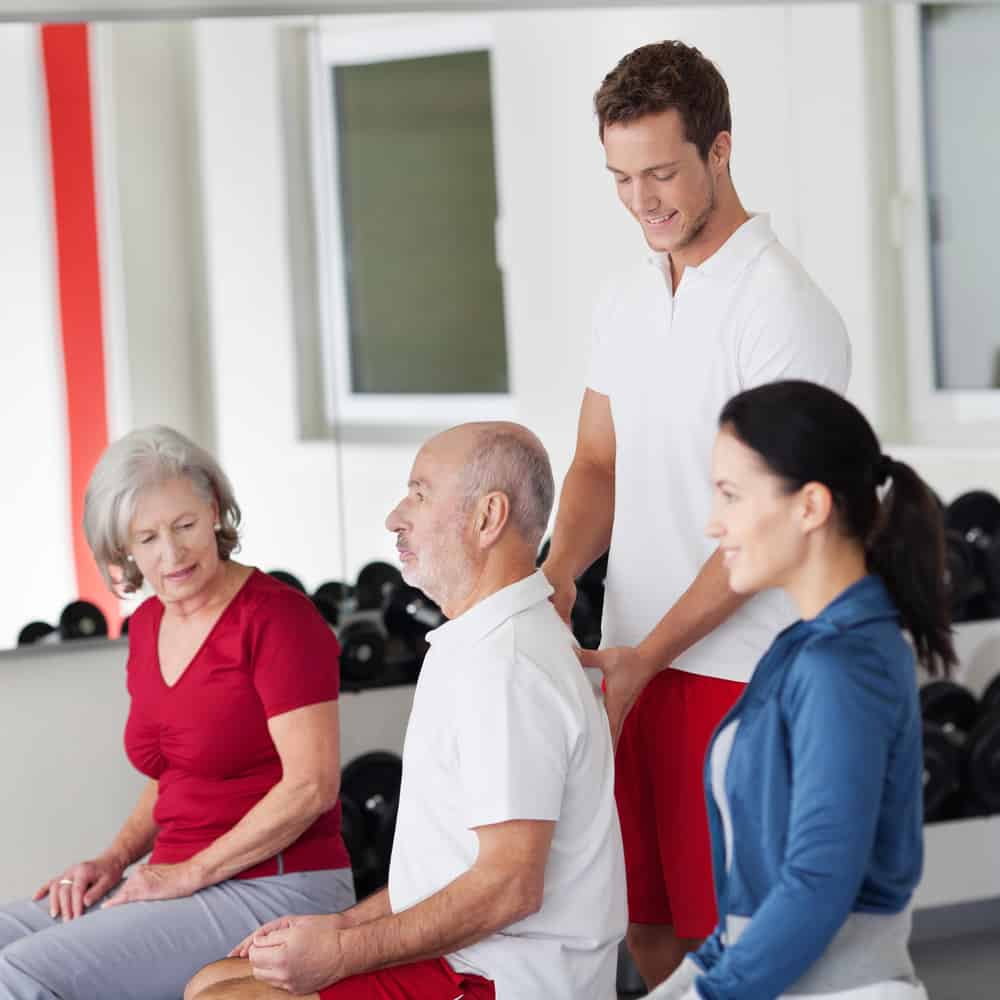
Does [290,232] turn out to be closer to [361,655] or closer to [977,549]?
[361,655]

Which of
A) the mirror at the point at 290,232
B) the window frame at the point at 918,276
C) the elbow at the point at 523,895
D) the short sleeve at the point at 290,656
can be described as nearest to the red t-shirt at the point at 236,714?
the short sleeve at the point at 290,656

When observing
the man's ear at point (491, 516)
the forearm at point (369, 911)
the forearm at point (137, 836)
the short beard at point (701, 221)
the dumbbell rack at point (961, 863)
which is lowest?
the dumbbell rack at point (961, 863)

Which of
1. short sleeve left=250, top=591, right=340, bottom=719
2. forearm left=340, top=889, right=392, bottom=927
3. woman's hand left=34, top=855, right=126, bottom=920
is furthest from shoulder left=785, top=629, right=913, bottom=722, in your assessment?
woman's hand left=34, top=855, right=126, bottom=920

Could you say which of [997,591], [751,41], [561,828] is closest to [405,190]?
[751,41]

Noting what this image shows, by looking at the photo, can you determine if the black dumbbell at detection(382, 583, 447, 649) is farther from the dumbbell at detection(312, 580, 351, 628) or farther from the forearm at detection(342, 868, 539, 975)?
the forearm at detection(342, 868, 539, 975)

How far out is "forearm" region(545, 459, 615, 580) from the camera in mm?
1763

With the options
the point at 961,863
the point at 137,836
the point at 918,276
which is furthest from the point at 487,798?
the point at 918,276

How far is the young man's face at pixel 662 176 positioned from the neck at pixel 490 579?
16.6 inches

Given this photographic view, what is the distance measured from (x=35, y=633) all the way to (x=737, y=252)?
5.52 feet

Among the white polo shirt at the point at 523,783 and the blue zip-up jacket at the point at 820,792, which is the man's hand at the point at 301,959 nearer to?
the white polo shirt at the point at 523,783

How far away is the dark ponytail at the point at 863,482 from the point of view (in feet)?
3.60

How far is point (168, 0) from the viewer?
277cm

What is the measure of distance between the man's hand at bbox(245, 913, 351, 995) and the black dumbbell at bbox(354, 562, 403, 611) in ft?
5.11

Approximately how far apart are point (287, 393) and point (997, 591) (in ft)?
5.33
